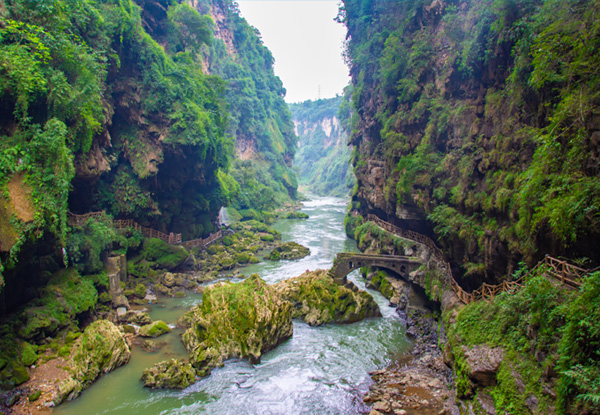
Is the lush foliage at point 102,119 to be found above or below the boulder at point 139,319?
above

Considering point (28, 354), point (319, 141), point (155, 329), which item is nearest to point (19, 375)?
point (28, 354)

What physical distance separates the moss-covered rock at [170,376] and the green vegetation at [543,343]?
956cm

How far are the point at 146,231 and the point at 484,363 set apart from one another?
80.0ft

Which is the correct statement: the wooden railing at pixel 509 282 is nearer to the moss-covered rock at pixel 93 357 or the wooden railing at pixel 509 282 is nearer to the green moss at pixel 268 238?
the moss-covered rock at pixel 93 357

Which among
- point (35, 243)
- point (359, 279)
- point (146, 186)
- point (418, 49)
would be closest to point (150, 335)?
point (35, 243)

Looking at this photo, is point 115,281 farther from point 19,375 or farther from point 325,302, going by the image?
point 325,302

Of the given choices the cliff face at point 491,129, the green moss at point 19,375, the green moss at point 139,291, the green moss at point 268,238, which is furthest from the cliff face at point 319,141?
the green moss at point 19,375

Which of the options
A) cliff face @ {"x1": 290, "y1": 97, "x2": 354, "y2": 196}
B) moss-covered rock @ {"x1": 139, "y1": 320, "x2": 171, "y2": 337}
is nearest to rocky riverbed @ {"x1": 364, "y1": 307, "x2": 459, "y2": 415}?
moss-covered rock @ {"x1": 139, "y1": 320, "x2": 171, "y2": 337}

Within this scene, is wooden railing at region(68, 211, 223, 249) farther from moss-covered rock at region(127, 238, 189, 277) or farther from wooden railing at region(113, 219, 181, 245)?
moss-covered rock at region(127, 238, 189, 277)

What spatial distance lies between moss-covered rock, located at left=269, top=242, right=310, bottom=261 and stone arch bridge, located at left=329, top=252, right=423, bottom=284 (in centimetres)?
1072

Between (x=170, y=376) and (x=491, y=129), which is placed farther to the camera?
(x=491, y=129)

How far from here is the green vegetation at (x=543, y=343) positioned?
7.18 m

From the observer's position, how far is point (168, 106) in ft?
93.7

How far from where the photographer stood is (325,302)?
2002 centimetres
